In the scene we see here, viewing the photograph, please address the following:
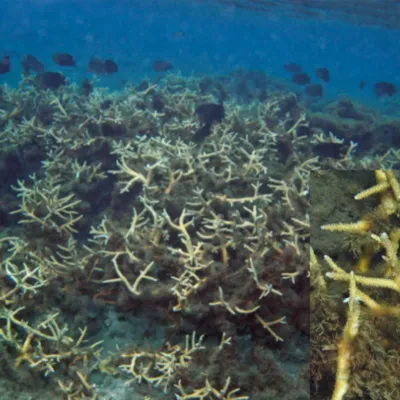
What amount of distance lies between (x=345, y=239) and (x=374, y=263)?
264mm

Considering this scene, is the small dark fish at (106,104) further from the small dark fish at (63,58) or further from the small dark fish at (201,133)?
the small dark fish at (63,58)

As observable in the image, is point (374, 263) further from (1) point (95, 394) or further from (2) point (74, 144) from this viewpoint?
(2) point (74, 144)

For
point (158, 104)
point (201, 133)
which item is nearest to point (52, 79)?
point (158, 104)

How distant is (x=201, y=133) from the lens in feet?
17.3

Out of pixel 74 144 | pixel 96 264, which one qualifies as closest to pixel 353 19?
pixel 74 144

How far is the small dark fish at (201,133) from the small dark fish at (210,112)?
20.4 inches

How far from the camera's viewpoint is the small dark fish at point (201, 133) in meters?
5.24

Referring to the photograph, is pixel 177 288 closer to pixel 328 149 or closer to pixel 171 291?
pixel 171 291

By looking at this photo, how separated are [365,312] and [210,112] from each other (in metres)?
4.20

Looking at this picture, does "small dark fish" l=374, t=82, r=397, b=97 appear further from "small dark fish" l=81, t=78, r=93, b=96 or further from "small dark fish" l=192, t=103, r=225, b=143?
"small dark fish" l=81, t=78, r=93, b=96

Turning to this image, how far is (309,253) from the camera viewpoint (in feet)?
8.93

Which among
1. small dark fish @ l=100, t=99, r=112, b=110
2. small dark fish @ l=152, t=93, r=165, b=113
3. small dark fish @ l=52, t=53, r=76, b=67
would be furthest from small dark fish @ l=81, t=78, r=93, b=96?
small dark fish @ l=152, t=93, r=165, b=113

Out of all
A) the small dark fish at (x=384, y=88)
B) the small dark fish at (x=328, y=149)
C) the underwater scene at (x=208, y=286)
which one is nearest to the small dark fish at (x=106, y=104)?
the underwater scene at (x=208, y=286)

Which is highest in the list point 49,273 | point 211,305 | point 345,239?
point 345,239
